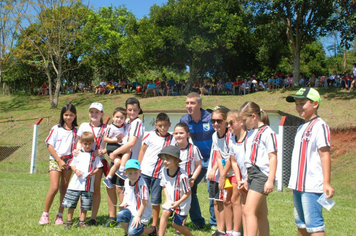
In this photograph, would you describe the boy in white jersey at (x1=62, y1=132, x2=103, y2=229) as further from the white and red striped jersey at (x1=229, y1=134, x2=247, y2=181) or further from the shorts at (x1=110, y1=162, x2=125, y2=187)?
the white and red striped jersey at (x1=229, y1=134, x2=247, y2=181)

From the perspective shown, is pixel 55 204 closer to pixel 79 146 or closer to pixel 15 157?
pixel 79 146

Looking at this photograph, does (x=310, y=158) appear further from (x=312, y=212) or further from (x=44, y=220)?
(x=44, y=220)

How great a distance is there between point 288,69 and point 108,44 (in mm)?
19260

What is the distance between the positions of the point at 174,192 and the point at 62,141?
2.23 meters

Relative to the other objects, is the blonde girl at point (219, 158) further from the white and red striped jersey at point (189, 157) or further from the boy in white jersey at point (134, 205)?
the boy in white jersey at point (134, 205)

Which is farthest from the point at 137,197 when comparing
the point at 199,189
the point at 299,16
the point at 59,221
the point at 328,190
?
the point at 299,16

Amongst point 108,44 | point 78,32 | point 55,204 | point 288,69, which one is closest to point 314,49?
point 288,69

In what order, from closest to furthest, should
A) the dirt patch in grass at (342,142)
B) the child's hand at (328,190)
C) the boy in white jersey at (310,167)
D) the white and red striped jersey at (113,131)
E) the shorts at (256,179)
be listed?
the child's hand at (328,190), the boy in white jersey at (310,167), the shorts at (256,179), the white and red striped jersey at (113,131), the dirt patch in grass at (342,142)

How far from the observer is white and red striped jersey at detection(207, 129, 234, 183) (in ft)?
17.9

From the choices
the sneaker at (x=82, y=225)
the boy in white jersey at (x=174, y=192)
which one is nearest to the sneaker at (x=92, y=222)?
the sneaker at (x=82, y=225)

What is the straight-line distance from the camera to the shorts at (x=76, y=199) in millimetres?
5758

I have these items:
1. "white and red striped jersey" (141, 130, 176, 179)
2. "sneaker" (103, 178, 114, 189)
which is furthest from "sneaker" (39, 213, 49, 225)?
"white and red striped jersey" (141, 130, 176, 179)

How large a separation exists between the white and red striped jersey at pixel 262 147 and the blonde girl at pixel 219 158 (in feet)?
2.74

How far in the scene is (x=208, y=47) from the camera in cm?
3017
